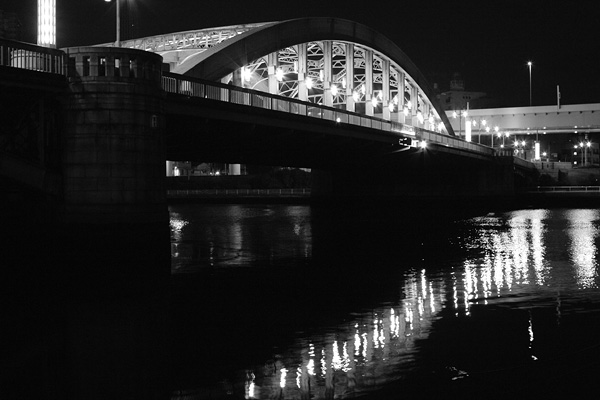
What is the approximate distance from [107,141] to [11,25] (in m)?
64.5

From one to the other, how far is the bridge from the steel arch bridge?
0.12 m

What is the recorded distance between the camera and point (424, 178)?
98188 millimetres

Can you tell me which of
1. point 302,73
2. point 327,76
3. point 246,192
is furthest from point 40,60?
point 246,192

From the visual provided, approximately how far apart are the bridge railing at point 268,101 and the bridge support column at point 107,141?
4.04m

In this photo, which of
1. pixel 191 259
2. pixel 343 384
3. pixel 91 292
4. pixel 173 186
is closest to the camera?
pixel 343 384

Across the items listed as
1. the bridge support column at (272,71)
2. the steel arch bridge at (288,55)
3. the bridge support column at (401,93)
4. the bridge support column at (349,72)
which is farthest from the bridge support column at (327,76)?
the bridge support column at (401,93)

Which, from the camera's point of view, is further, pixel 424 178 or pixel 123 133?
pixel 424 178

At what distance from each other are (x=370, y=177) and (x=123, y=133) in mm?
69249

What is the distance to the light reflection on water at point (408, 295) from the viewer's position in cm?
1475

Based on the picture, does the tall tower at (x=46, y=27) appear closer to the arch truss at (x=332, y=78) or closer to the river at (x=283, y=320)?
the river at (x=283, y=320)

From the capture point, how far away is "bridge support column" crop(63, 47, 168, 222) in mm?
27203

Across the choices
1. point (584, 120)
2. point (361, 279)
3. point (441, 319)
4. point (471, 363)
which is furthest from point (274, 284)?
point (584, 120)

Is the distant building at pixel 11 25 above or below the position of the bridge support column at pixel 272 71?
above

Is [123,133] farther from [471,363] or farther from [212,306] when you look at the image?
[471,363]
